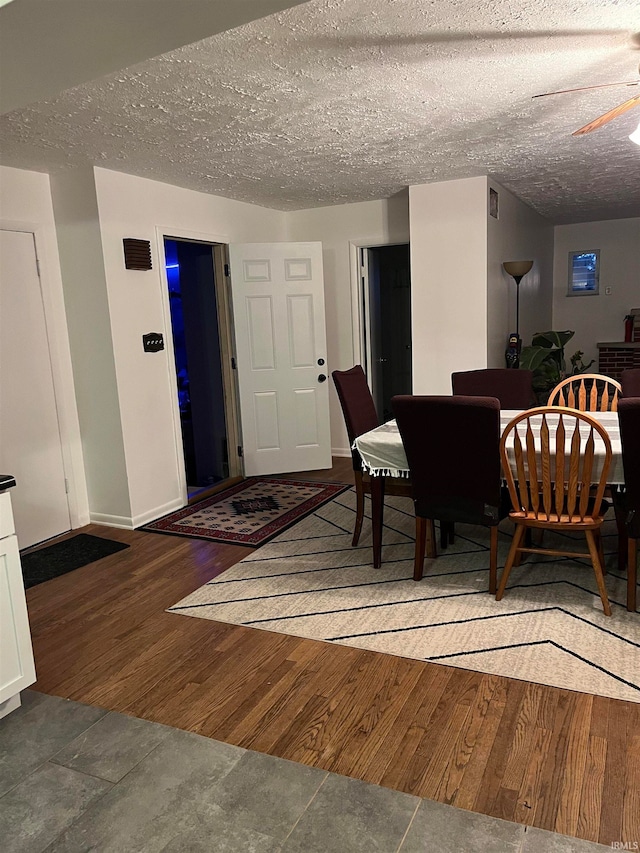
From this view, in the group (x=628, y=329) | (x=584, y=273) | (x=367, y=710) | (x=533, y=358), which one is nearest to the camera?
(x=367, y=710)

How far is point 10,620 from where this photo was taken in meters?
2.18

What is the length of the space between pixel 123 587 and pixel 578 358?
6.02 metres

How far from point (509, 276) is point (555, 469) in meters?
3.35

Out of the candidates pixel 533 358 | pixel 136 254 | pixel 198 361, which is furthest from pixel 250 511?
pixel 533 358

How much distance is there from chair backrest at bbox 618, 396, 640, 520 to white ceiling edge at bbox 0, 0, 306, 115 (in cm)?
179

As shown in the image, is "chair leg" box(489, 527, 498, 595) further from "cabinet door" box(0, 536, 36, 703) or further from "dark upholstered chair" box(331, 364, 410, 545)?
"cabinet door" box(0, 536, 36, 703)

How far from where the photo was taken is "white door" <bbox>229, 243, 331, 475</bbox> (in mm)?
5133

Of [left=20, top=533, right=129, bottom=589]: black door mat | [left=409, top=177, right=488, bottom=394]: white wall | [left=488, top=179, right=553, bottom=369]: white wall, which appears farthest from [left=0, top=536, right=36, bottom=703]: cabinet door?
[left=488, top=179, right=553, bottom=369]: white wall

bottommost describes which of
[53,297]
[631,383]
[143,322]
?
[631,383]

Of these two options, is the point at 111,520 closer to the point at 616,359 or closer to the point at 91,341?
the point at 91,341

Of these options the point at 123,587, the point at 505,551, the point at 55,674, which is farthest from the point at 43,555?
the point at 505,551

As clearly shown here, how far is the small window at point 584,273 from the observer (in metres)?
7.89

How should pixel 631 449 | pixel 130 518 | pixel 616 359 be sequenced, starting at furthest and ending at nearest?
pixel 616 359, pixel 130 518, pixel 631 449

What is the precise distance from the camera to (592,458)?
2.55 metres
